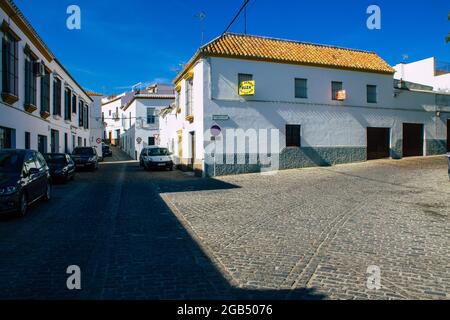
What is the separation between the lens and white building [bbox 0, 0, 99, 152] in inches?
584

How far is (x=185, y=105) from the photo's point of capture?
21.4 m

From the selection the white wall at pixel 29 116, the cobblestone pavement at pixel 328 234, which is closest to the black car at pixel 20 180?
the cobblestone pavement at pixel 328 234

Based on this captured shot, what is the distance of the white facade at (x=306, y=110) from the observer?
1769 centimetres

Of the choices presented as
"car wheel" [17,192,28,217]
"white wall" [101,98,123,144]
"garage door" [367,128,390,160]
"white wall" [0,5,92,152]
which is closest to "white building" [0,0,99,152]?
"white wall" [0,5,92,152]

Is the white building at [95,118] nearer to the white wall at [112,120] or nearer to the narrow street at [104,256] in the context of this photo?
the white wall at [112,120]

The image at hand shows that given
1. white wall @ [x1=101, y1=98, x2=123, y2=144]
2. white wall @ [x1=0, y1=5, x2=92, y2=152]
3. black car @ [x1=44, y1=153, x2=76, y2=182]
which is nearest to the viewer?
black car @ [x1=44, y1=153, x2=76, y2=182]

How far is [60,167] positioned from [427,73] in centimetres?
3182

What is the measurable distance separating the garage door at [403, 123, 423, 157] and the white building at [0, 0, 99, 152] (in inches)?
880

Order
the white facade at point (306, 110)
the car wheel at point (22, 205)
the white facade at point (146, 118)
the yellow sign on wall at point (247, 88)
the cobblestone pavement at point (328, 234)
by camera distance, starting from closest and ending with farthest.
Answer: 1. the cobblestone pavement at point (328, 234)
2. the car wheel at point (22, 205)
3. the yellow sign on wall at point (247, 88)
4. the white facade at point (306, 110)
5. the white facade at point (146, 118)

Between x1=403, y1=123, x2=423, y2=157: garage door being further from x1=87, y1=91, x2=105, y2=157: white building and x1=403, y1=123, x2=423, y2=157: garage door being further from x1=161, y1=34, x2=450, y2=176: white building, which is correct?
x1=87, y1=91, x2=105, y2=157: white building

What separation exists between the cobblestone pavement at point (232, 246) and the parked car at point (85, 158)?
11.4 metres

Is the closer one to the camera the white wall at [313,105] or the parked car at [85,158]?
the white wall at [313,105]

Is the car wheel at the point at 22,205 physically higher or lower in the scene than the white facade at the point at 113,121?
lower
